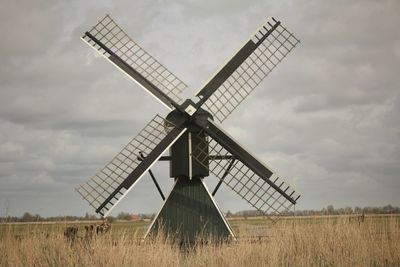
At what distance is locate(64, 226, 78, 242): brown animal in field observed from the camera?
11.2 meters

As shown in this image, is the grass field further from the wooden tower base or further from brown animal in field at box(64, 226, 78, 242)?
the wooden tower base

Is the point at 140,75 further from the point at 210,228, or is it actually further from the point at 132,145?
the point at 210,228

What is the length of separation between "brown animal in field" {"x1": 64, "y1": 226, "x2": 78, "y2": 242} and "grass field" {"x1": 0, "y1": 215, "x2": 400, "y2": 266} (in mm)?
288

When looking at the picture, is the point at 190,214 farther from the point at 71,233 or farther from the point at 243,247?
the point at 243,247

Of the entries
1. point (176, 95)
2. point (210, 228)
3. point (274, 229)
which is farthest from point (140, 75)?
point (274, 229)

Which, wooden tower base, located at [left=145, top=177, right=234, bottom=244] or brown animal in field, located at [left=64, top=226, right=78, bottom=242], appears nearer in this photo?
brown animal in field, located at [left=64, top=226, right=78, bottom=242]

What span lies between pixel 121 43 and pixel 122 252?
8.41 meters

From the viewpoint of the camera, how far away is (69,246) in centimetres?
1027

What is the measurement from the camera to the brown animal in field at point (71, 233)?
1115 cm

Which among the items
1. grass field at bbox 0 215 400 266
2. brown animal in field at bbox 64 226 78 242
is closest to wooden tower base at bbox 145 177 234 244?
grass field at bbox 0 215 400 266

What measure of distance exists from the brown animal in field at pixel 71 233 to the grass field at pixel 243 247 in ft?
0.95

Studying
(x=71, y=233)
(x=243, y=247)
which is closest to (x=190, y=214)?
(x=71, y=233)

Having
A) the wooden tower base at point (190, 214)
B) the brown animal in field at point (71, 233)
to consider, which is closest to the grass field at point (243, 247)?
the brown animal in field at point (71, 233)

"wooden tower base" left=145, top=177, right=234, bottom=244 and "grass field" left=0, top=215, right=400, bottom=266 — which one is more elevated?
"wooden tower base" left=145, top=177, right=234, bottom=244
